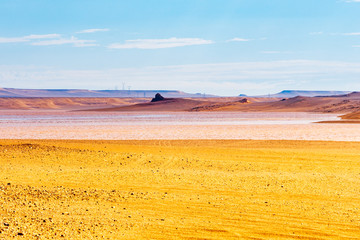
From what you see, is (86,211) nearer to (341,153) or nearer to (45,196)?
(45,196)

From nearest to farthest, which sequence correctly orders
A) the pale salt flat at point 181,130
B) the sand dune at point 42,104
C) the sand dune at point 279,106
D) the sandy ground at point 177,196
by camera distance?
the sandy ground at point 177,196 → the pale salt flat at point 181,130 → the sand dune at point 279,106 → the sand dune at point 42,104

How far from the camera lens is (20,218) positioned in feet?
26.4

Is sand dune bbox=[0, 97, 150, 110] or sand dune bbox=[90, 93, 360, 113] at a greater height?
sand dune bbox=[90, 93, 360, 113]

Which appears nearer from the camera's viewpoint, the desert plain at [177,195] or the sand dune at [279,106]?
the desert plain at [177,195]

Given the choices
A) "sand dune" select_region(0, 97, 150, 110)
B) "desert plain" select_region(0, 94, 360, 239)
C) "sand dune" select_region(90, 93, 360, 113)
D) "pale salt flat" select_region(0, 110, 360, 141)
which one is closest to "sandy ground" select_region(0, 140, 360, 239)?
"desert plain" select_region(0, 94, 360, 239)

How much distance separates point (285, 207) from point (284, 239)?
6.97ft

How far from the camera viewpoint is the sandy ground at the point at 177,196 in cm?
780

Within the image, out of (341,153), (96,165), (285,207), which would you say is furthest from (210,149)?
(285,207)

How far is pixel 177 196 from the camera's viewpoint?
1058cm

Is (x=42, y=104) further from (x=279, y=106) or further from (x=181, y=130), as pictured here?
(x=181, y=130)

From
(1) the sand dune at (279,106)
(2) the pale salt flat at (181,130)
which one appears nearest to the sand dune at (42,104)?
(1) the sand dune at (279,106)

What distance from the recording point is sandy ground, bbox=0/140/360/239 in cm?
780

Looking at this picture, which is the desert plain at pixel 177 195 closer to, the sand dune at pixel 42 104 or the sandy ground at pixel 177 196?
the sandy ground at pixel 177 196

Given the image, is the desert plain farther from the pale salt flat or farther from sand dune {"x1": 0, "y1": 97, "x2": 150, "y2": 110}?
sand dune {"x1": 0, "y1": 97, "x2": 150, "y2": 110}
